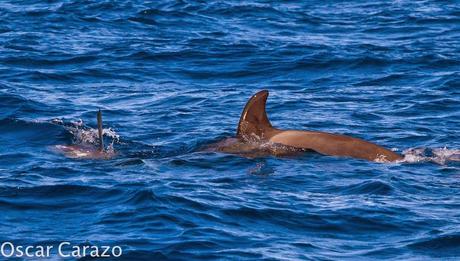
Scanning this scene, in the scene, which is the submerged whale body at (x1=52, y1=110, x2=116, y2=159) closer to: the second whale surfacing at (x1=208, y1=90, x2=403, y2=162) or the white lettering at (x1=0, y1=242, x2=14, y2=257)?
the second whale surfacing at (x1=208, y1=90, x2=403, y2=162)

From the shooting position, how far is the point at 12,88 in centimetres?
2178

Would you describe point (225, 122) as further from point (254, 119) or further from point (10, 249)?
point (10, 249)

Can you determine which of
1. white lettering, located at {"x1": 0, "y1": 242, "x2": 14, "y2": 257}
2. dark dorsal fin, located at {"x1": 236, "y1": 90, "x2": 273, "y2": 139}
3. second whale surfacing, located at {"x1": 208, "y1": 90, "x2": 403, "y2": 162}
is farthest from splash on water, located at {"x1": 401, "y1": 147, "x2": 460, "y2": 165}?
white lettering, located at {"x1": 0, "y1": 242, "x2": 14, "y2": 257}

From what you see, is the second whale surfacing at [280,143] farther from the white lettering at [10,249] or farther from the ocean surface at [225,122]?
the white lettering at [10,249]

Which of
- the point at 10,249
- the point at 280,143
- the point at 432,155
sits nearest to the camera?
the point at 10,249

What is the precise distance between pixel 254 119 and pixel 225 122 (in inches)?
109

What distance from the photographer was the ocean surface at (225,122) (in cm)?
1272

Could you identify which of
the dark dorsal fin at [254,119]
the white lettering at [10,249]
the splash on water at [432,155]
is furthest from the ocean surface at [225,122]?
the dark dorsal fin at [254,119]

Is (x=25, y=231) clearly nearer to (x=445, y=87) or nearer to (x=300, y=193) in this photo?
(x=300, y=193)

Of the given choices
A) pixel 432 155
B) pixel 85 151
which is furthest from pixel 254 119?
pixel 432 155

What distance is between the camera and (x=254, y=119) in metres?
16.6

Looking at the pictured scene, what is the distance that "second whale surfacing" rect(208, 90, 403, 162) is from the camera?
16.3 meters

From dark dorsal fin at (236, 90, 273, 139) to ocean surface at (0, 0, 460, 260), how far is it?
581 millimetres

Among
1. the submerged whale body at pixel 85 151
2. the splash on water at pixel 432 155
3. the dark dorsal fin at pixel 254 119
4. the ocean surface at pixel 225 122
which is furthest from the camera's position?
the dark dorsal fin at pixel 254 119
